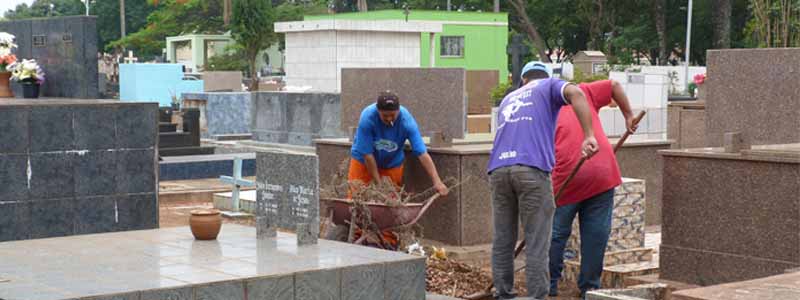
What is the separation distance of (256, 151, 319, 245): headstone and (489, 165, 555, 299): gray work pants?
103cm

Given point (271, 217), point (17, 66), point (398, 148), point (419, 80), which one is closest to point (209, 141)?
point (17, 66)

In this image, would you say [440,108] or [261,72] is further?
[261,72]

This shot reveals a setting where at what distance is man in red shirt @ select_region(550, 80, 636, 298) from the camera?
7082 millimetres

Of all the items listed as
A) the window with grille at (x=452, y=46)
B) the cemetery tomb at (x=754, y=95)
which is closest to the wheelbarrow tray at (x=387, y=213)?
the cemetery tomb at (x=754, y=95)

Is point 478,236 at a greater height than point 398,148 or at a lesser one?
lesser

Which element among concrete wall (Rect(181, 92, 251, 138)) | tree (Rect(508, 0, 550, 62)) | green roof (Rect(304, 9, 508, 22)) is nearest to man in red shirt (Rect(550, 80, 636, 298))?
concrete wall (Rect(181, 92, 251, 138))

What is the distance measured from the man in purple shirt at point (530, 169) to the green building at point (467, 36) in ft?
103

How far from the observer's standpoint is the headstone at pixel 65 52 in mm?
10938

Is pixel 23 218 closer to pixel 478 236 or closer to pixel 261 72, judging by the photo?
pixel 478 236

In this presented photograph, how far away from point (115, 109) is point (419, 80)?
2581mm

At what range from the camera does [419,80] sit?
414 inches

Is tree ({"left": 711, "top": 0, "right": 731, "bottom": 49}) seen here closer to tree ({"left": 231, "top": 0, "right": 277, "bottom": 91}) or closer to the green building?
the green building

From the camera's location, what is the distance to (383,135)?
28.8ft

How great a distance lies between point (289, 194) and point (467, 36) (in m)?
32.7
